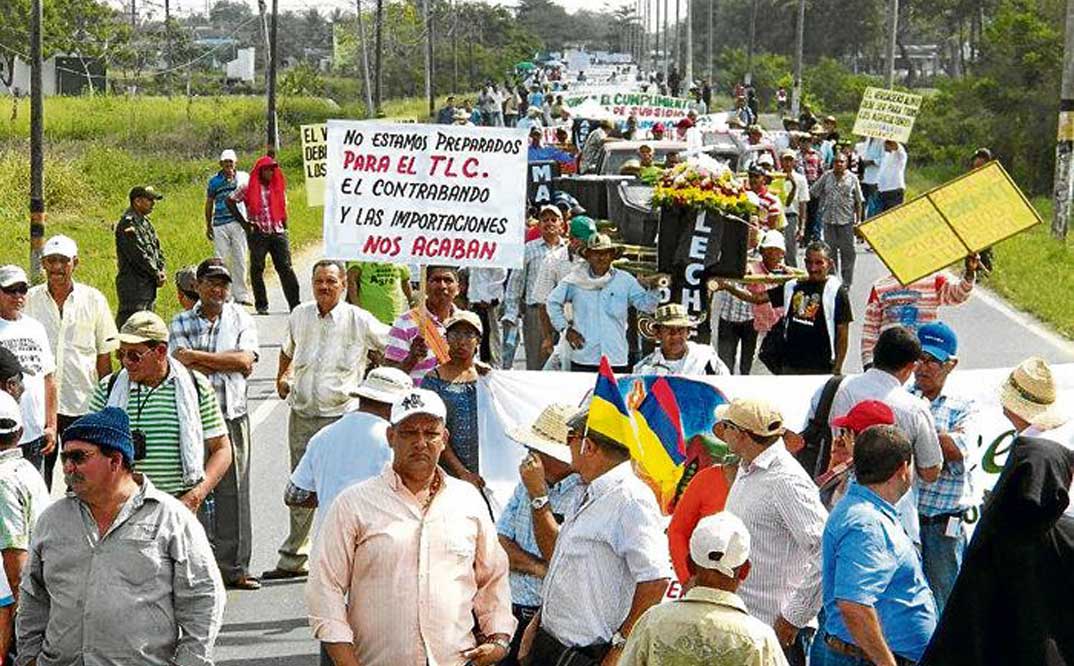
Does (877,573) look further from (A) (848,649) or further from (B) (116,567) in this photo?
(B) (116,567)

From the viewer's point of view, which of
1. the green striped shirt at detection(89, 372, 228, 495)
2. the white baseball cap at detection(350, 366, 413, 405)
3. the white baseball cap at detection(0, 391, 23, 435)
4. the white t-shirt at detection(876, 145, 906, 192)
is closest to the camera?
the white baseball cap at detection(0, 391, 23, 435)

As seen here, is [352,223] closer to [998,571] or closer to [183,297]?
[183,297]

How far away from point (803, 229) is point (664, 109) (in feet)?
51.3

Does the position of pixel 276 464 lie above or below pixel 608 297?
below

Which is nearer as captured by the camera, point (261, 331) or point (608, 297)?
point (608, 297)

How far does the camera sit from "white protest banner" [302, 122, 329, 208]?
66.4 ft

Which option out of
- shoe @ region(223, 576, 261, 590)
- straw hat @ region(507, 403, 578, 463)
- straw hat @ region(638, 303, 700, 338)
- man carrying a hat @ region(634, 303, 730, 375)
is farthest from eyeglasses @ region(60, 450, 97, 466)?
straw hat @ region(638, 303, 700, 338)

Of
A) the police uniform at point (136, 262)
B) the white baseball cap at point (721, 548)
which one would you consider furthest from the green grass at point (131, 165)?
the white baseball cap at point (721, 548)

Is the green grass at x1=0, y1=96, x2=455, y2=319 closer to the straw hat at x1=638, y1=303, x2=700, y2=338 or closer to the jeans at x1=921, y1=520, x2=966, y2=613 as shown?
the straw hat at x1=638, y1=303, x2=700, y2=338

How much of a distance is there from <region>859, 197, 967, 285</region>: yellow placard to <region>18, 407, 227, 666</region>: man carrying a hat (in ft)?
20.1

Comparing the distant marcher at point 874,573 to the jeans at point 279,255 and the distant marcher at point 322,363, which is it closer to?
the distant marcher at point 322,363

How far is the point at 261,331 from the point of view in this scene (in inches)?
829

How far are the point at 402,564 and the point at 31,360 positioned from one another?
14.7ft

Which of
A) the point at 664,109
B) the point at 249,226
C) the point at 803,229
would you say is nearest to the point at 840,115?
the point at 664,109
